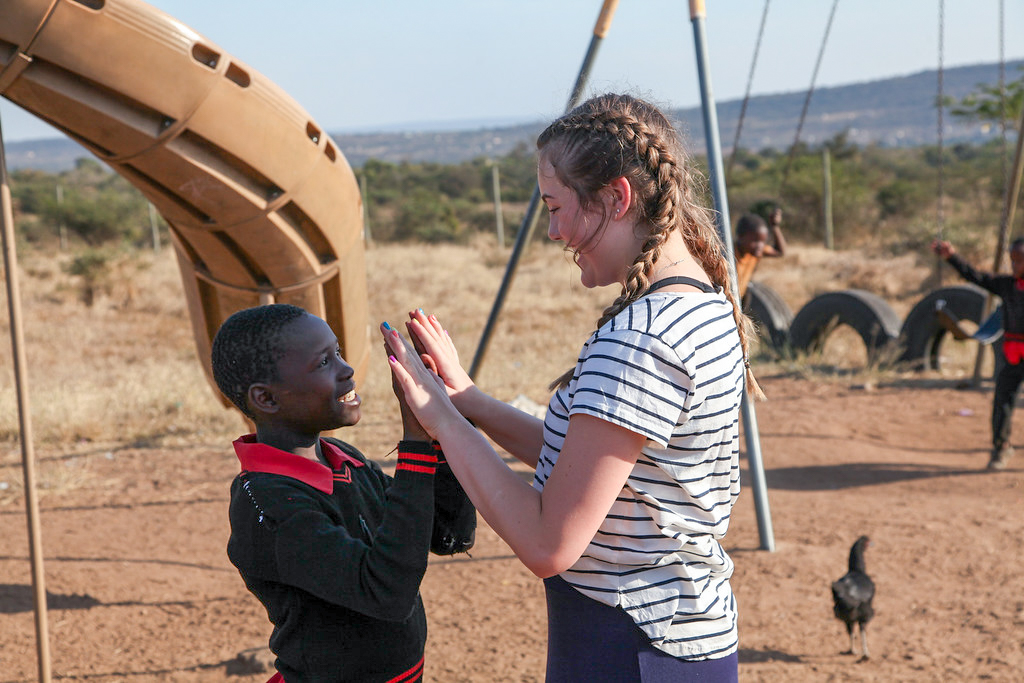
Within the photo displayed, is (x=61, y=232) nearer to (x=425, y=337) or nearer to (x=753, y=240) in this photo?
(x=753, y=240)

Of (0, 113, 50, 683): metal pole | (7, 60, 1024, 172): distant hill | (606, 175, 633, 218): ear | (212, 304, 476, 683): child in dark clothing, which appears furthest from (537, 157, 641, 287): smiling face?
(7, 60, 1024, 172): distant hill

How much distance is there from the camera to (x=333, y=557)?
4.70 feet

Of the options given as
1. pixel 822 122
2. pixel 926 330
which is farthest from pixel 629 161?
pixel 822 122

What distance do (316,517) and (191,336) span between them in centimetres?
1314

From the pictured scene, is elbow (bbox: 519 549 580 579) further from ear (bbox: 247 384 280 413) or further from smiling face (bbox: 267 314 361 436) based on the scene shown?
ear (bbox: 247 384 280 413)

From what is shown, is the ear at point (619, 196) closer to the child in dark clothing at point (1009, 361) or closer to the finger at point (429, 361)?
the finger at point (429, 361)

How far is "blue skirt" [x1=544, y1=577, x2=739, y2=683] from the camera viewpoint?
1462mm

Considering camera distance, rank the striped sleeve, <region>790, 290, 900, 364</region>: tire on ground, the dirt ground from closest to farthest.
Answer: the striped sleeve
the dirt ground
<region>790, 290, 900, 364</region>: tire on ground

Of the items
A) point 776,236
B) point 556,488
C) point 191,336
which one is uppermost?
point 191,336

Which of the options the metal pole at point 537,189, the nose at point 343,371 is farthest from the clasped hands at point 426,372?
the metal pole at point 537,189

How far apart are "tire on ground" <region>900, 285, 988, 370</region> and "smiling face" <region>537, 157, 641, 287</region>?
27.9ft

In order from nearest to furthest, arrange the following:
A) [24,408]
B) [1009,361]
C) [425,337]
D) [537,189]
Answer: [425,337] < [24,408] < [537,189] < [1009,361]

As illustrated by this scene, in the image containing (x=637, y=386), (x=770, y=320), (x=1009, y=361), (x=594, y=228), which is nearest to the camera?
(x=637, y=386)

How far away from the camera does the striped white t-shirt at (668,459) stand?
4.37 feet
